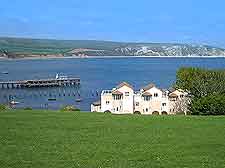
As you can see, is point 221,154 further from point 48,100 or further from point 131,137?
point 48,100

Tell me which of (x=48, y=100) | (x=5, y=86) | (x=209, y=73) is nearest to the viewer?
(x=209, y=73)

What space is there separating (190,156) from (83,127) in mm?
6049

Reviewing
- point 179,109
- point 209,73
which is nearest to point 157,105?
point 179,109

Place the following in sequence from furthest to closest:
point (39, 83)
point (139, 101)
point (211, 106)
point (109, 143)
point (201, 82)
→ point (39, 83), point (139, 101), point (201, 82), point (211, 106), point (109, 143)

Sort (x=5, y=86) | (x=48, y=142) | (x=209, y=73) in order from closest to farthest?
1. (x=48, y=142)
2. (x=209, y=73)
3. (x=5, y=86)

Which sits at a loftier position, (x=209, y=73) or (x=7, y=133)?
(x=209, y=73)

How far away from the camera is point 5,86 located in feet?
393

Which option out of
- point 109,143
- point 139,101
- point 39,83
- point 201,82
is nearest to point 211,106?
point 201,82

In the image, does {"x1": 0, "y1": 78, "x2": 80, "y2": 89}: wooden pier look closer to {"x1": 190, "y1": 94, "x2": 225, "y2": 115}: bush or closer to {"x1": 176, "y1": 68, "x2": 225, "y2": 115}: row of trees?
{"x1": 176, "y1": 68, "x2": 225, "y2": 115}: row of trees

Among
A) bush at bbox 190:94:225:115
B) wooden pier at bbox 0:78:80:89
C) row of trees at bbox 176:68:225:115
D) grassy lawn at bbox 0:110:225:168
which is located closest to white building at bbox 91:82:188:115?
row of trees at bbox 176:68:225:115

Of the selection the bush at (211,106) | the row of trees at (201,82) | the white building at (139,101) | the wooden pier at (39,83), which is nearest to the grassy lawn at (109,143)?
the bush at (211,106)

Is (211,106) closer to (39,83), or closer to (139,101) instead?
(139,101)

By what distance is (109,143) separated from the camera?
42.7 ft

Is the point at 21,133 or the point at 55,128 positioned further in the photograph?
the point at 55,128
